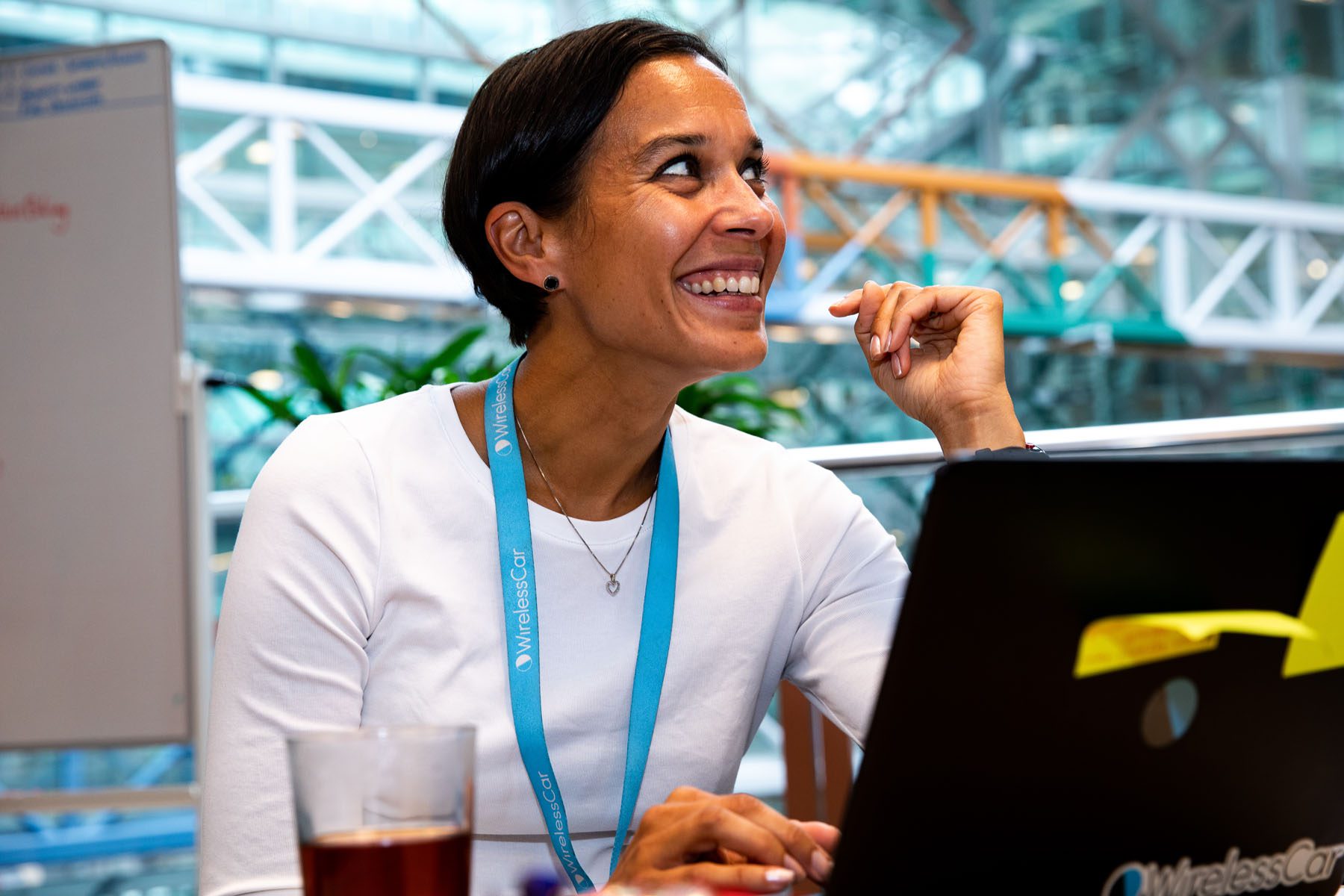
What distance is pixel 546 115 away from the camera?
124cm

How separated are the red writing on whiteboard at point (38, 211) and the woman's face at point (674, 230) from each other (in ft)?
6.68

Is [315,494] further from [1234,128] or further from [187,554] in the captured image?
[1234,128]

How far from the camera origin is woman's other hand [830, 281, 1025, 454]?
4.01 feet

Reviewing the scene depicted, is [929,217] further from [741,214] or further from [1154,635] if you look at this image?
[1154,635]

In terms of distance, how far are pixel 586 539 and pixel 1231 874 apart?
28.4 inches

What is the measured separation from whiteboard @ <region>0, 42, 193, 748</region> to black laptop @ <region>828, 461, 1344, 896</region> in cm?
252

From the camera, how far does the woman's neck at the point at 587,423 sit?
4.12ft

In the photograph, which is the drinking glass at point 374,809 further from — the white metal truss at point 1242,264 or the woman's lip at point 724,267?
the white metal truss at point 1242,264

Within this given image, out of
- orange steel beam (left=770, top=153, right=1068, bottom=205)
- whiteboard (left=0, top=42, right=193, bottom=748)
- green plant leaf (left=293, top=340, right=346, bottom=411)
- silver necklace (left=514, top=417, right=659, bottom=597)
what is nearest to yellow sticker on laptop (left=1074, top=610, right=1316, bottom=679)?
silver necklace (left=514, top=417, right=659, bottom=597)

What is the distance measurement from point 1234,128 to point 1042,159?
1.20 m

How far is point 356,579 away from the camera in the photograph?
3.47ft

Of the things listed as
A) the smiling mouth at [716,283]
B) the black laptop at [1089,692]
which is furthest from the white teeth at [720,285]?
the black laptop at [1089,692]

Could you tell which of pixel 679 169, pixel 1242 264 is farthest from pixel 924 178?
pixel 679 169

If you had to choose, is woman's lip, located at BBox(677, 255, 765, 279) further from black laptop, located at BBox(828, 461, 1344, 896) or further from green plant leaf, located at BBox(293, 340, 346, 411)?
green plant leaf, located at BBox(293, 340, 346, 411)
